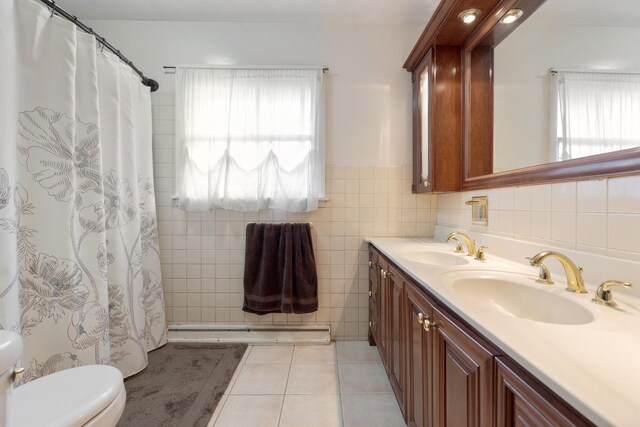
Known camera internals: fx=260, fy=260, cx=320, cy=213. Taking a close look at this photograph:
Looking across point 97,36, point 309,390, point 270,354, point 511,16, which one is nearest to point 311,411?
point 309,390

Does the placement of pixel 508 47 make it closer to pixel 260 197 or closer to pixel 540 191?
pixel 540 191

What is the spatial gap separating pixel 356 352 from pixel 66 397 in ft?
4.92

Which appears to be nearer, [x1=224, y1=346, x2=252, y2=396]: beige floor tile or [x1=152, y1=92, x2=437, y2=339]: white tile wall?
[x1=224, y1=346, x2=252, y2=396]: beige floor tile

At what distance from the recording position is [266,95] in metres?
1.84

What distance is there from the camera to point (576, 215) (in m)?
0.88

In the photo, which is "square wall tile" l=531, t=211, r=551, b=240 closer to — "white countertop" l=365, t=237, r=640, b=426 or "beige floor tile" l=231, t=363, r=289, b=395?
"white countertop" l=365, t=237, r=640, b=426

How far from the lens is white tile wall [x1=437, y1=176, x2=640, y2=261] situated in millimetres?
740

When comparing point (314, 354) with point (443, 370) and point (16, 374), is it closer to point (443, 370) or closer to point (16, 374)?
point (443, 370)

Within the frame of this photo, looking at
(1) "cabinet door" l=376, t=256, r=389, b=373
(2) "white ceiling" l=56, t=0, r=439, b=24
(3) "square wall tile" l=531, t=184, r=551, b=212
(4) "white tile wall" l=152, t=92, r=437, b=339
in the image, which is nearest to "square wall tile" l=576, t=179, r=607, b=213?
(3) "square wall tile" l=531, t=184, r=551, b=212

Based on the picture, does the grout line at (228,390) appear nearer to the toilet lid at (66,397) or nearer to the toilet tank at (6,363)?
the toilet lid at (66,397)

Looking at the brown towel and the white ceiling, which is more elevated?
the white ceiling

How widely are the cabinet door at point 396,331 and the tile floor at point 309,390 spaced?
192mm

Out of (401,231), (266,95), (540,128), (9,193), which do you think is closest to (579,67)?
(540,128)

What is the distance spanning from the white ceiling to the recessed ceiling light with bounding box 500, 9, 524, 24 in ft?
2.16
